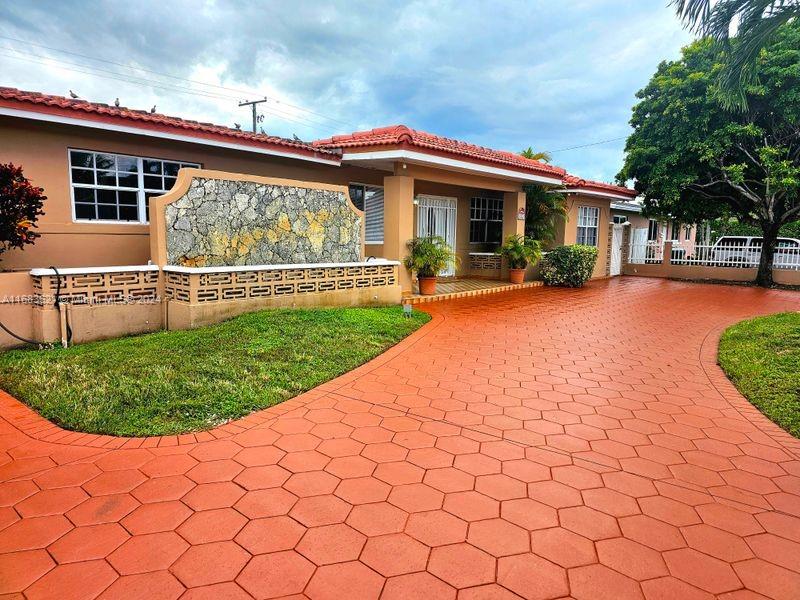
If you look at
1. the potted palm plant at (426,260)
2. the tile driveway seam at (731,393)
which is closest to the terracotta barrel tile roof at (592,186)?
the potted palm plant at (426,260)

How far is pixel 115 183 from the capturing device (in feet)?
29.7

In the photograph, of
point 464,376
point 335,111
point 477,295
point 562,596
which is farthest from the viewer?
point 335,111

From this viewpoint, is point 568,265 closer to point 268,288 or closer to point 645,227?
point 268,288

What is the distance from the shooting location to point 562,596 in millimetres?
2324

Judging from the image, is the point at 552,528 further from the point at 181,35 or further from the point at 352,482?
the point at 181,35

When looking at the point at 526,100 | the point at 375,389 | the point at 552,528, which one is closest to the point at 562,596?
the point at 552,528

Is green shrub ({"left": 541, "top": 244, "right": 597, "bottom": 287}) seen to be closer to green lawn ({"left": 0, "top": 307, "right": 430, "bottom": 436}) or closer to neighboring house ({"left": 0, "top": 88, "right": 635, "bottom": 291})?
neighboring house ({"left": 0, "top": 88, "right": 635, "bottom": 291})

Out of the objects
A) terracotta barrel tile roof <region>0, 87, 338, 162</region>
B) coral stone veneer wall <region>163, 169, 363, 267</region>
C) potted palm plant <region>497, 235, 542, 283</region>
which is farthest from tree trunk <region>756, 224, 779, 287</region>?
terracotta barrel tile roof <region>0, 87, 338, 162</region>

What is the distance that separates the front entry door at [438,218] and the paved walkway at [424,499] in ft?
30.3

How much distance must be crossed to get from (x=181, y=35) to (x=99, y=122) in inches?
383

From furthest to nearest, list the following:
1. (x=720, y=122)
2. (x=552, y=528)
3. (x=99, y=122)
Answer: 1. (x=720, y=122)
2. (x=99, y=122)
3. (x=552, y=528)

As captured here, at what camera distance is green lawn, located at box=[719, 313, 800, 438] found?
4793mm

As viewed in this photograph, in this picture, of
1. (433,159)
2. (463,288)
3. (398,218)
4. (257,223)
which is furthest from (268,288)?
(463,288)

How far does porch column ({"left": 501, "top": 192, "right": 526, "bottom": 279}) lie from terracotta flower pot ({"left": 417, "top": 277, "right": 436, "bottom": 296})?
4.24 metres
